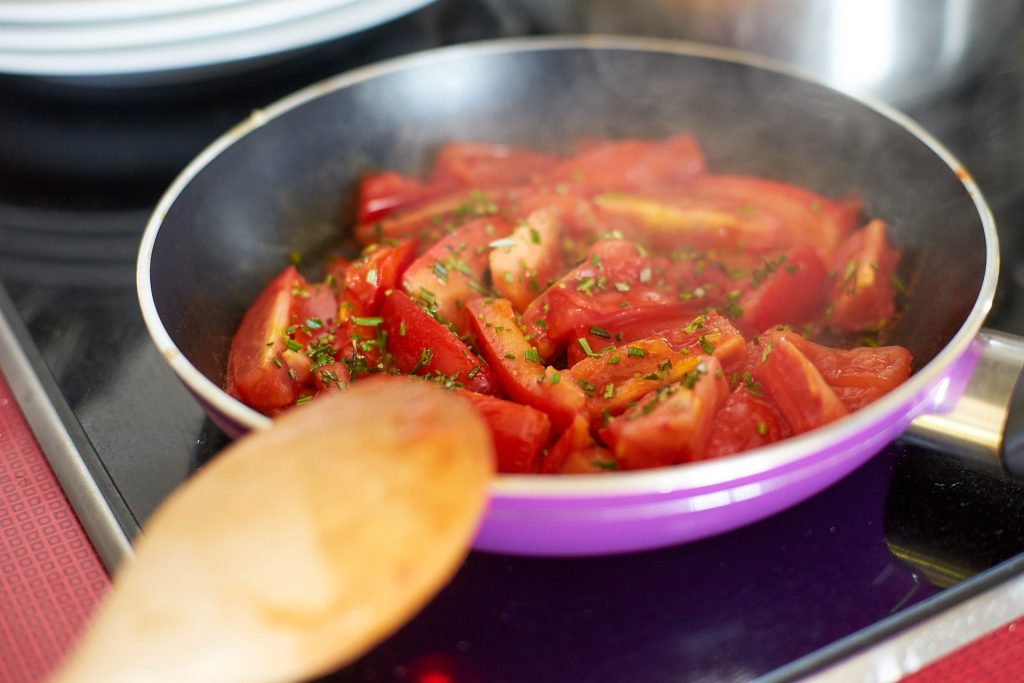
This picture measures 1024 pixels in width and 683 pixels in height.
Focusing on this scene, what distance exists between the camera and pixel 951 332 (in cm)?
114

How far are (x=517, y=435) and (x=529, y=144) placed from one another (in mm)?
965

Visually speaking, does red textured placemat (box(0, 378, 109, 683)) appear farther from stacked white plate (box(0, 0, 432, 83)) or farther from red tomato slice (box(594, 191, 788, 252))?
red tomato slice (box(594, 191, 788, 252))

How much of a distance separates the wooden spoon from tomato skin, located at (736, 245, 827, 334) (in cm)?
67

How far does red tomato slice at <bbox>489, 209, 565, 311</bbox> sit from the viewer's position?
1389 mm

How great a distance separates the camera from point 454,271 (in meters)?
1.40

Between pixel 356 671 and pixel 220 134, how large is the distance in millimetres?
1375

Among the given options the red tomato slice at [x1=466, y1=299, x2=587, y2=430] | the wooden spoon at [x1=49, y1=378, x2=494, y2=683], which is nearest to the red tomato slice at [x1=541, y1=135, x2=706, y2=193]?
the red tomato slice at [x1=466, y1=299, x2=587, y2=430]

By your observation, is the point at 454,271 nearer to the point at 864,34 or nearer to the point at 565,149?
the point at 565,149

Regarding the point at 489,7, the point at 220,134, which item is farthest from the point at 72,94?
the point at 489,7

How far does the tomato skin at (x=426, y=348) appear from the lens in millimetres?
1221

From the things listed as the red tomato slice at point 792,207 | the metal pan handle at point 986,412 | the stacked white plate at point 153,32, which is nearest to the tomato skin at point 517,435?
the metal pan handle at point 986,412

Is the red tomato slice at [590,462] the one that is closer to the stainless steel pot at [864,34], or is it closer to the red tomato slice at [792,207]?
the red tomato slice at [792,207]

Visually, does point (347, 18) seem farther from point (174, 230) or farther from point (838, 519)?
point (838, 519)

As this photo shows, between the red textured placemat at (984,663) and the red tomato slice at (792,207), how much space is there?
705mm
